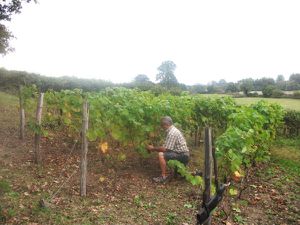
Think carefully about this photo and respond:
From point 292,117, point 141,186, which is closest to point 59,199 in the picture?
point 141,186

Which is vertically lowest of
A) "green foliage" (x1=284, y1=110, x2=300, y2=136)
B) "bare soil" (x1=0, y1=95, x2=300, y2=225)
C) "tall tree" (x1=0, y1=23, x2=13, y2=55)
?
"bare soil" (x1=0, y1=95, x2=300, y2=225)

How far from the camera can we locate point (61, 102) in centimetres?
1067

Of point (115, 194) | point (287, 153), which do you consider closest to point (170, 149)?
point (115, 194)

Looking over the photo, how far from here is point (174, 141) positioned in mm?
8180

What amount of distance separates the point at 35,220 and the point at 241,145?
3822 mm

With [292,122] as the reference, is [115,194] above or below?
below

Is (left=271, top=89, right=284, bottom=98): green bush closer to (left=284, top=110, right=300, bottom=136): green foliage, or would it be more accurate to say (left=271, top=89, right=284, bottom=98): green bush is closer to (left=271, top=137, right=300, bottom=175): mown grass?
(left=284, top=110, right=300, bottom=136): green foliage

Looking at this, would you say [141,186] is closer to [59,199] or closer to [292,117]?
[59,199]

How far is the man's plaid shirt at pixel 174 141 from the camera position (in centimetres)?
816

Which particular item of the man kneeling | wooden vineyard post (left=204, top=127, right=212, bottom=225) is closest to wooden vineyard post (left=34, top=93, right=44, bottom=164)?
the man kneeling

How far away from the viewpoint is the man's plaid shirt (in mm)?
8164

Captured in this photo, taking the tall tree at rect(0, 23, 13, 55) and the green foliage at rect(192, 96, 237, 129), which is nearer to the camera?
the green foliage at rect(192, 96, 237, 129)

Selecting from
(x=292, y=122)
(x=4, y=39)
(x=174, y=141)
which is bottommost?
(x=292, y=122)

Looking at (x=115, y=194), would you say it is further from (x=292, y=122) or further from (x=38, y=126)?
(x=292, y=122)
